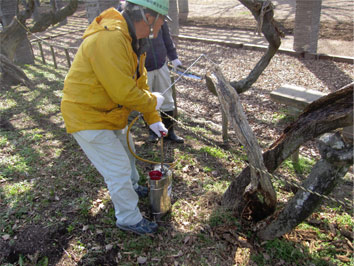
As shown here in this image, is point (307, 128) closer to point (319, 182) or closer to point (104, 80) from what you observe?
point (319, 182)

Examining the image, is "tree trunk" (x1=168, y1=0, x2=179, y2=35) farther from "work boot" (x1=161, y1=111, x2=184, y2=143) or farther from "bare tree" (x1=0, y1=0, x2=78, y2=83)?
"work boot" (x1=161, y1=111, x2=184, y2=143)

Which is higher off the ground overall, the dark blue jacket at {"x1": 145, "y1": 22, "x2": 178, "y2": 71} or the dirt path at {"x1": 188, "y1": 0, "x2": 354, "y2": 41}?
the dark blue jacket at {"x1": 145, "y1": 22, "x2": 178, "y2": 71}

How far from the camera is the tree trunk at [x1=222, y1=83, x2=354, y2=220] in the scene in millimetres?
2338

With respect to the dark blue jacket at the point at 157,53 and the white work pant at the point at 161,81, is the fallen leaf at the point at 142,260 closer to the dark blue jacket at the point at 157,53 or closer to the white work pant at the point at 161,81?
the white work pant at the point at 161,81

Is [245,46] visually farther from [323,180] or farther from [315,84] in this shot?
[323,180]

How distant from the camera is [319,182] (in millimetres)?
2514

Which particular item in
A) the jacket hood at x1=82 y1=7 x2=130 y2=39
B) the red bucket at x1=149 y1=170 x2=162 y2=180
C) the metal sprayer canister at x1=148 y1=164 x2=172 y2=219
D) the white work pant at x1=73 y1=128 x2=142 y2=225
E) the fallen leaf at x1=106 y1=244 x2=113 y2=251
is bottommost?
the fallen leaf at x1=106 y1=244 x2=113 y2=251

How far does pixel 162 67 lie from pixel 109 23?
2173mm

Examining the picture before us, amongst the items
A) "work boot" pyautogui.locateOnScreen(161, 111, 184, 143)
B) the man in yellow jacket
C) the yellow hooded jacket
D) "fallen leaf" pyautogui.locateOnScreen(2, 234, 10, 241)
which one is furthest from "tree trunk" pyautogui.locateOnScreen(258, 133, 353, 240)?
"fallen leaf" pyautogui.locateOnScreen(2, 234, 10, 241)

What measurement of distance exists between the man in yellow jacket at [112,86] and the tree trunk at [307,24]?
6.81 metres

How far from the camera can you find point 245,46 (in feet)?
31.7

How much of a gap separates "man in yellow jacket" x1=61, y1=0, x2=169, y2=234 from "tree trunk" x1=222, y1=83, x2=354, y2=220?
3.46ft

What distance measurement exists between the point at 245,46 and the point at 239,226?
7.70 metres

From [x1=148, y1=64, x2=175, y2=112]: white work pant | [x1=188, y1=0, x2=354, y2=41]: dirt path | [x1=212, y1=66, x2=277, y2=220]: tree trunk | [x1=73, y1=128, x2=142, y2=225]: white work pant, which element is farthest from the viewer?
[x1=188, y1=0, x2=354, y2=41]: dirt path
